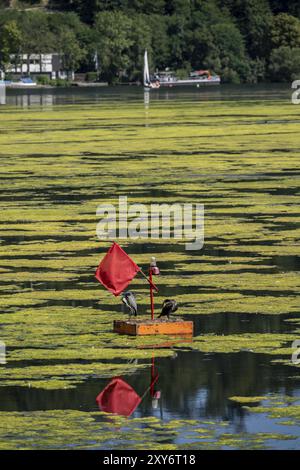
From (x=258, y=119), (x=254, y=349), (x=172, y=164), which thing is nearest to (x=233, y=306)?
(x=254, y=349)

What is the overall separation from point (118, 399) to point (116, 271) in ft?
13.9

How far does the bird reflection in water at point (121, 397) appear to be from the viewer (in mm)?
16031

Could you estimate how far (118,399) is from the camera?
16.4 m

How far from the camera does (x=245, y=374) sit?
17406 mm

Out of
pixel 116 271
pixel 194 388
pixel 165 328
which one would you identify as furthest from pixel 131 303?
pixel 194 388

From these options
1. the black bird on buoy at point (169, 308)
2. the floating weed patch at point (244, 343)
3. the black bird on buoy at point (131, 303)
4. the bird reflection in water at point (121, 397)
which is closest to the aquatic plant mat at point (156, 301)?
the floating weed patch at point (244, 343)

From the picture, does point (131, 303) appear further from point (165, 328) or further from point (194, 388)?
point (194, 388)

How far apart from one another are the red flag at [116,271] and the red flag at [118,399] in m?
3.43

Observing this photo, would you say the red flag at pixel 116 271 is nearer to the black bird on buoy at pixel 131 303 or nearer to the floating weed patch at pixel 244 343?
the black bird on buoy at pixel 131 303

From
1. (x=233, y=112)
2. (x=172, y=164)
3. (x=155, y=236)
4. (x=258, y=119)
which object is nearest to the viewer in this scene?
(x=155, y=236)

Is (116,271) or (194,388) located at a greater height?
(116,271)
